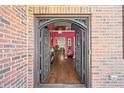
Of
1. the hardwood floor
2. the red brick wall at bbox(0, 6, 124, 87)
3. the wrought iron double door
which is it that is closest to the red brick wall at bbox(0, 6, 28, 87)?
the red brick wall at bbox(0, 6, 124, 87)

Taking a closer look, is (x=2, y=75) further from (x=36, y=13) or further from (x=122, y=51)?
(x=122, y=51)

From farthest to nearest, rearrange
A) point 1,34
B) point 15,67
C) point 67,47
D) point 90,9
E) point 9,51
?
point 67,47, point 90,9, point 15,67, point 9,51, point 1,34

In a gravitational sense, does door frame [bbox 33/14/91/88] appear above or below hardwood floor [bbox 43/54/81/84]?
above

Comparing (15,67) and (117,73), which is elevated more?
(15,67)

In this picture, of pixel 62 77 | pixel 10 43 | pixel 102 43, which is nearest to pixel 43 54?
pixel 62 77

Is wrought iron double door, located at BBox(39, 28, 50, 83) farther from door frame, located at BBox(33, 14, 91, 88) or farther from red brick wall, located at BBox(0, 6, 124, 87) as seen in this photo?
red brick wall, located at BBox(0, 6, 124, 87)

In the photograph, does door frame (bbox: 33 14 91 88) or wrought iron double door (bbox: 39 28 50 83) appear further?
wrought iron double door (bbox: 39 28 50 83)

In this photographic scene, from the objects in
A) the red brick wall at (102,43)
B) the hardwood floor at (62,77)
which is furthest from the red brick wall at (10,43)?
the hardwood floor at (62,77)

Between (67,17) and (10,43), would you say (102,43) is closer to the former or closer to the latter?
(67,17)

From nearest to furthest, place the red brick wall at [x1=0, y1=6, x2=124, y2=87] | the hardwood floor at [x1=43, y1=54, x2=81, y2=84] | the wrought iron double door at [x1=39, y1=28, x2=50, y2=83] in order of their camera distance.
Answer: the red brick wall at [x1=0, y1=6, x2=124, y2=87]
the wrought iron double door at [x1=39, y1=28, x2=50, y2=83]
the hardwood floor at [x1=43, y1=54, x2=81, y2=84]

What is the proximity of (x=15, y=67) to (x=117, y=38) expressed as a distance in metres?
2.28

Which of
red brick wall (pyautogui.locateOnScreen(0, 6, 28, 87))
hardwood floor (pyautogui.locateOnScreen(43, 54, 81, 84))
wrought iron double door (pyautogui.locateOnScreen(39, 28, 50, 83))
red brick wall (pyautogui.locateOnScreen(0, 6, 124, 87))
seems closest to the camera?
red brick wall (pyautogui.locateOnScreen(0, 6, 28, 87))

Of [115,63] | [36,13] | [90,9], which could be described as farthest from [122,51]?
[36,13]

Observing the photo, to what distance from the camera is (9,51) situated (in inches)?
105
